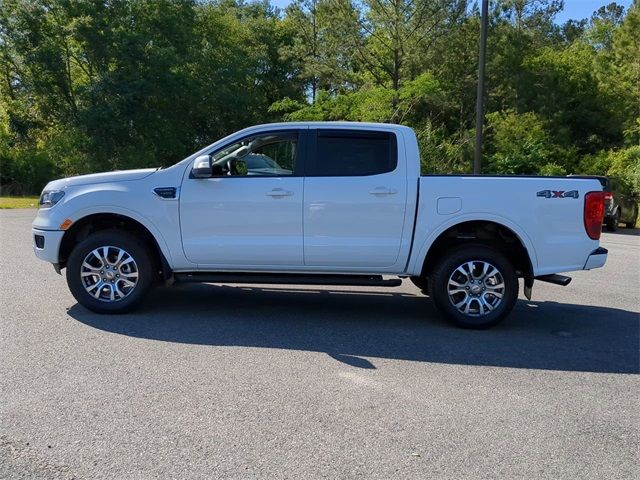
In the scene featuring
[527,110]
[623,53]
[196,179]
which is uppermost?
[623,53]

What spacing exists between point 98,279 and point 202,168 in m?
1.62

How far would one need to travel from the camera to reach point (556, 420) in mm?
4117

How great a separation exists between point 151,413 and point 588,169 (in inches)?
1182

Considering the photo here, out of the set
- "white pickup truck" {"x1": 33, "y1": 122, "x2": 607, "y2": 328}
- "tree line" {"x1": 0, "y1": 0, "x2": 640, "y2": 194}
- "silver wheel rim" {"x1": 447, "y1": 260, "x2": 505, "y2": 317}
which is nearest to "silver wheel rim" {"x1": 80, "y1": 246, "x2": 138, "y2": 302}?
"white pickup truck" {"x1": 33, "y1": 122, "x2": 607, "y2": 328}

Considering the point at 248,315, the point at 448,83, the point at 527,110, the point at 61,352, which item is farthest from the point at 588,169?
the point at 61,352

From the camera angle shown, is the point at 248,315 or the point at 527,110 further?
the point at 527,110

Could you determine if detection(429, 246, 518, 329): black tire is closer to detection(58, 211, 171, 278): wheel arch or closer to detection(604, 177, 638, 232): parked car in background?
detection(58, 211, 171, 278): wheel arch

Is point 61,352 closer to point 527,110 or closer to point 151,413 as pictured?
point 151,413

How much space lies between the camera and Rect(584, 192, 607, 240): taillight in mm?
6109

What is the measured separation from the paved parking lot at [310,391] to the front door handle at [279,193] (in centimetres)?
133

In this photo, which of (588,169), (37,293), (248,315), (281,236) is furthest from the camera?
(588,169)

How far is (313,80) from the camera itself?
1526 inches

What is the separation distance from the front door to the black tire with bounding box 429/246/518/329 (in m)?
1.46

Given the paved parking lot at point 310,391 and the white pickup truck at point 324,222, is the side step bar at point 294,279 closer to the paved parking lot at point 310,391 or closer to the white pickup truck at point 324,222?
the white pickup truck at point 324,222
